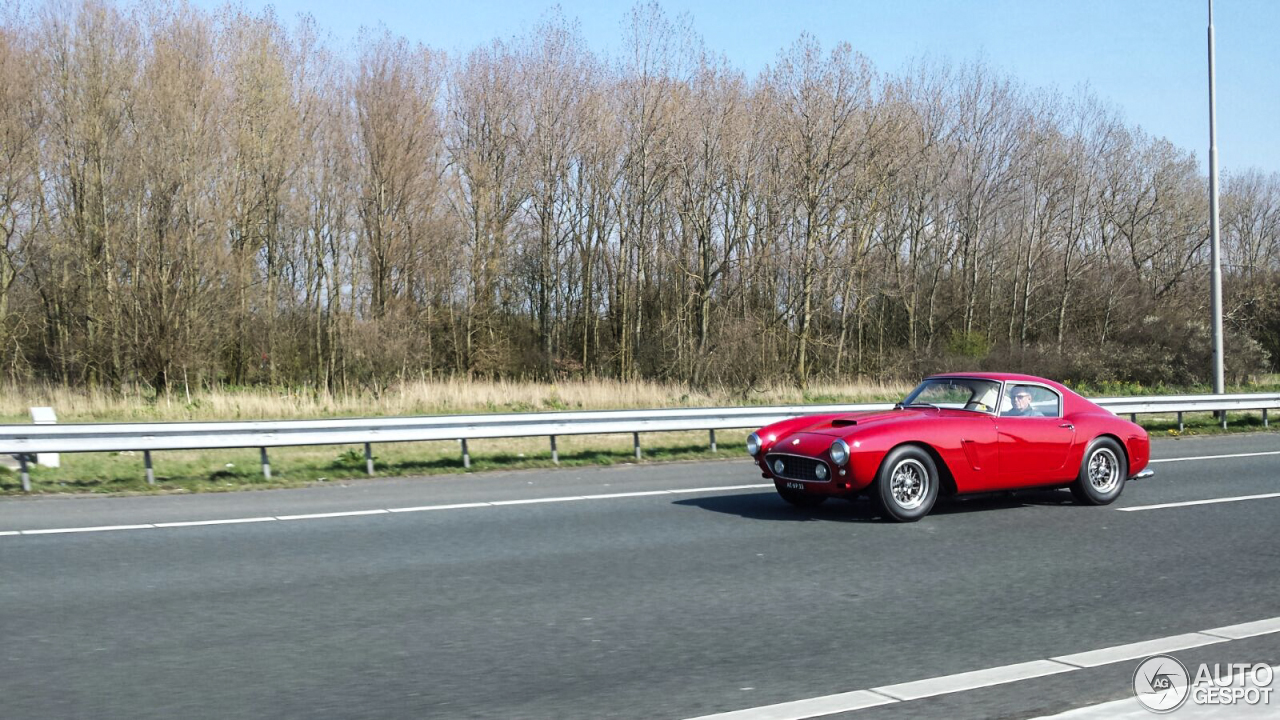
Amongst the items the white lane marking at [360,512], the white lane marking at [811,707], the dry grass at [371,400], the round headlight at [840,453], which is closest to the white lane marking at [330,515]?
the white lane marking at [360,512]

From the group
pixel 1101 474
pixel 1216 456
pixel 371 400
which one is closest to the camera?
pixel 1101 474

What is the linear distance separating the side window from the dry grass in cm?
1416

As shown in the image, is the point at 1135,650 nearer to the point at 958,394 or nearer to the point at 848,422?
the point at 848,422

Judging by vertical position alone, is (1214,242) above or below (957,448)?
above

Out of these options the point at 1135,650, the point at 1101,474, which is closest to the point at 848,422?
the point at 1101,474

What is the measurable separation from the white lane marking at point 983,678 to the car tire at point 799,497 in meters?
4.28

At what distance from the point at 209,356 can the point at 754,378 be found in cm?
1676

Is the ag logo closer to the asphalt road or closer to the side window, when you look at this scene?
the asphalt road

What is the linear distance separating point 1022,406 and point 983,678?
19.9ft

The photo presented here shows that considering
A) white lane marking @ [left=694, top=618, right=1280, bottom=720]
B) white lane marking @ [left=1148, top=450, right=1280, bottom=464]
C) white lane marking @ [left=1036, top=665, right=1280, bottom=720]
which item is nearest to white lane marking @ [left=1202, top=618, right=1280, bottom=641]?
white lane marking @ [left=694, top=618, right=1280, bottom=720]

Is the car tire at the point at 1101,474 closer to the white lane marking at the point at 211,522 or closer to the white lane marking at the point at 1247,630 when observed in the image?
the white lane marking at the point at 1247,630

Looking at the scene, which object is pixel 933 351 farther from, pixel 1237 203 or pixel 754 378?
pixel 1237 203

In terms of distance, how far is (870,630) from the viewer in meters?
6.06

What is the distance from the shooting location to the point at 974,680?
5.08 metres
